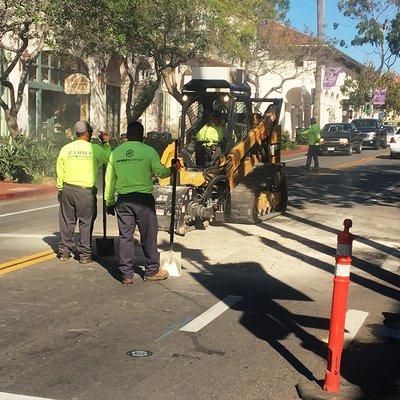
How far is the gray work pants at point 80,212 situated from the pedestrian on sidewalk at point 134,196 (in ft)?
3.00

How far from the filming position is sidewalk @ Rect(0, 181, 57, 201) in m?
15.8

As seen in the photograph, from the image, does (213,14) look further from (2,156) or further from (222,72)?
(222,72)

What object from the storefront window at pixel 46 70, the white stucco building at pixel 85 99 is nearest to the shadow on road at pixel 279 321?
the white stucco building at pixel 85 99

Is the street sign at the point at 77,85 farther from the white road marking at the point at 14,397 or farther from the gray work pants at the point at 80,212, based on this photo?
the white road marking at the point at 14,397

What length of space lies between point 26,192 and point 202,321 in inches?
445

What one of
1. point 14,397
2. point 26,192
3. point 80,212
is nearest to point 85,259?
point 80,212

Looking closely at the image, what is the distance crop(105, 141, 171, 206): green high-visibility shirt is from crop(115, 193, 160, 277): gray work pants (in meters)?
0.10

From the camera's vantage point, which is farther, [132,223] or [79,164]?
[79,164]

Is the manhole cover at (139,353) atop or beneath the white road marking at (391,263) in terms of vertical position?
atop

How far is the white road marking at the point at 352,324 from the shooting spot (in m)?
5.61

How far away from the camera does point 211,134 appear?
38.6 ft

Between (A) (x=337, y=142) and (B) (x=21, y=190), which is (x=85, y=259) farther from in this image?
(A) (x=337, y=142)

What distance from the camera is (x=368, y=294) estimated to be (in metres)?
7.17

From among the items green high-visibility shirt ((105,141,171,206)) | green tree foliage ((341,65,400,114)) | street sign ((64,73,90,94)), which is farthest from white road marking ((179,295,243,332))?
green tree foliage ((341,65,400,114))
